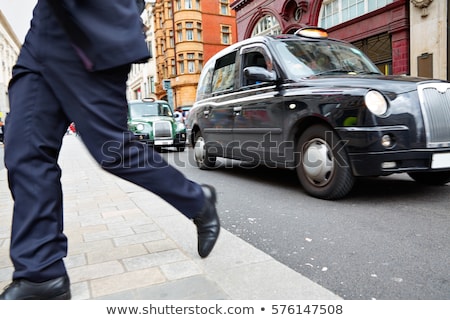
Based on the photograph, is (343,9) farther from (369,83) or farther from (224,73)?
(369,83)

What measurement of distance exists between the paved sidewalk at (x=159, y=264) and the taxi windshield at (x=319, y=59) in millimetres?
2124

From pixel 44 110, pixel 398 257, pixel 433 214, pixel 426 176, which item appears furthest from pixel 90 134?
pixel 426 176

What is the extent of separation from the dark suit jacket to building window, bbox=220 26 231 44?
4626cm

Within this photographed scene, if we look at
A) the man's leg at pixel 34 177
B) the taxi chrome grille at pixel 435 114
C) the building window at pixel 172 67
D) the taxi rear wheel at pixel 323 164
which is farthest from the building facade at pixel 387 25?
the building window at pixel 172 67

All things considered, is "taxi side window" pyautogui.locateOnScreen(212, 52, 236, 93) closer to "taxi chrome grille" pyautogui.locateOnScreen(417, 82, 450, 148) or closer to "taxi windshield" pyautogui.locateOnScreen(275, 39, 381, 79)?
"taxi windshield" pyautogui.locateOnScreen(275, 39, 381, 79)

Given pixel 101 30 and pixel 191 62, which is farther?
pixel 191 62

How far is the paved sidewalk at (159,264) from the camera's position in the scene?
1.82 metres

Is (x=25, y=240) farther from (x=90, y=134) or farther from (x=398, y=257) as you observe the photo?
(x=398, y=257)

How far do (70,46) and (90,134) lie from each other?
1.28ft

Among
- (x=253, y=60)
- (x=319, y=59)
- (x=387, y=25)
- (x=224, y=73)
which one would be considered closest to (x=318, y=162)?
(x=319, y=59)

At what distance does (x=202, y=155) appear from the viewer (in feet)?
21.1

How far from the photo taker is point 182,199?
77.1 inches

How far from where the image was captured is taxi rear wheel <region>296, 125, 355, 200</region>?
140 inches

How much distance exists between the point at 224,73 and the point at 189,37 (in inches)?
1566
